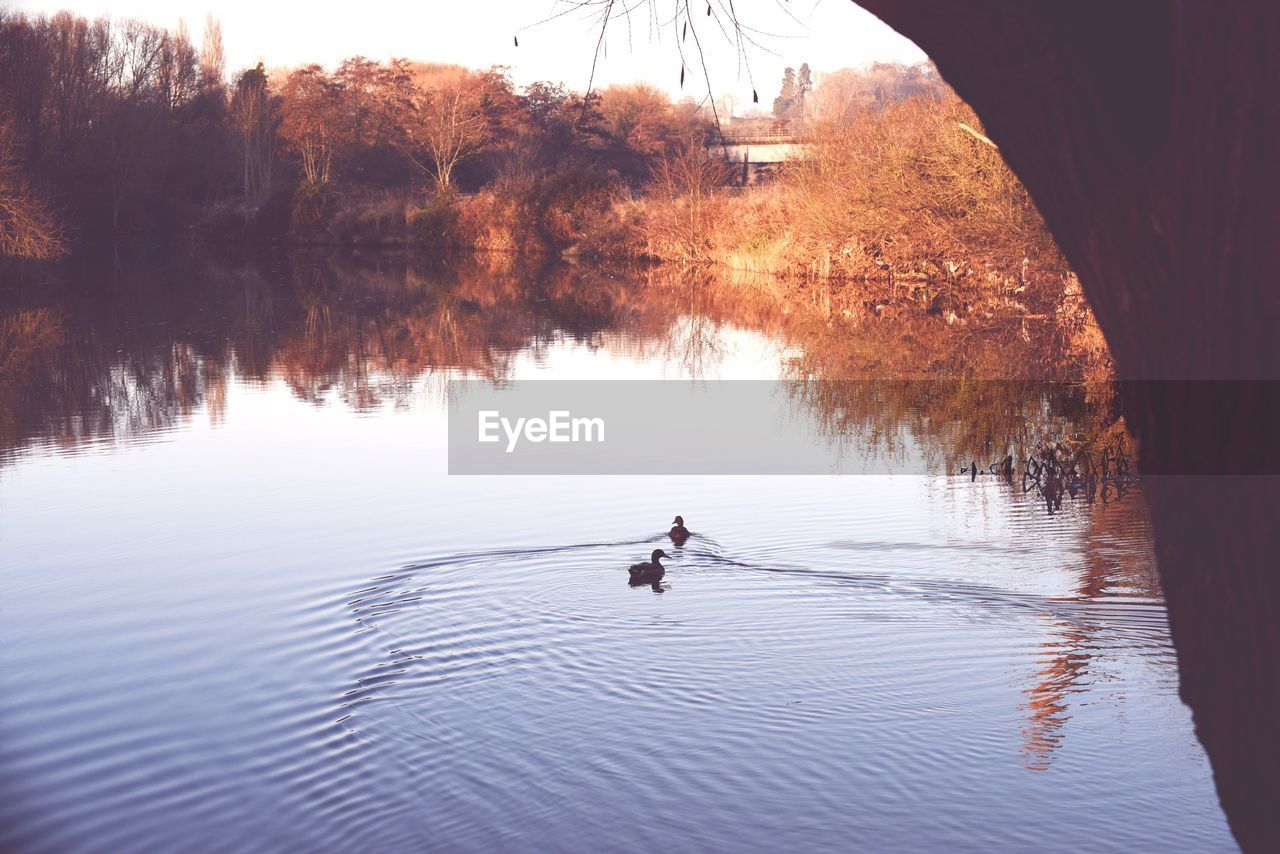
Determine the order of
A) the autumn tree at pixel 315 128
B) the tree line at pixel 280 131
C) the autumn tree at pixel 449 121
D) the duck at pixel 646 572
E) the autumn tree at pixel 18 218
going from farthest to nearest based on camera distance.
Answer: the autumn tree at pixel 315 128 → the autumn tree at pixel 449 121 → the tree line at pixel 280 131 → the autumn tree at pixel 18 218 → the duck at pixel 646 572

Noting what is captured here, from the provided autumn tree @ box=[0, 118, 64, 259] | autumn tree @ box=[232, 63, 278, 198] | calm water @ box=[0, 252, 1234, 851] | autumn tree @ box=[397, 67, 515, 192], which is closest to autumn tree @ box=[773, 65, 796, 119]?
calm water @ box=[0, 252, 1234, 851]

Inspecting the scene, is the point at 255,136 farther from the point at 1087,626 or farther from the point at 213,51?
the point at 1087,626

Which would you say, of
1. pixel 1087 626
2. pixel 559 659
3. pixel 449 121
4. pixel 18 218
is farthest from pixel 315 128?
pixel 1087 626

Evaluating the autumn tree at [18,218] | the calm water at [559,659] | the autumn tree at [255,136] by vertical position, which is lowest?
the calm water at [559,659]

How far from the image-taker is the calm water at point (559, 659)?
573 centimetres

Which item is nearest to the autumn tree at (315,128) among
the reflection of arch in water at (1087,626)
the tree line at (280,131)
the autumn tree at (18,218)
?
the tree line at (280,131)

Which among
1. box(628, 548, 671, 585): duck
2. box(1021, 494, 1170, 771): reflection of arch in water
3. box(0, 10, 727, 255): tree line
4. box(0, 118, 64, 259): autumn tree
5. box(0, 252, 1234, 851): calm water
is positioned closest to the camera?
box(0, 252, 1234, 851): calm water

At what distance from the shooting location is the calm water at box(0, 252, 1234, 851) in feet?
18.8

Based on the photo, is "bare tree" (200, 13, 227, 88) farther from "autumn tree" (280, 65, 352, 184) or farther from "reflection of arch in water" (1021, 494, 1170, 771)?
"reflection of arch in water" (1021, 494, 1170, 771)

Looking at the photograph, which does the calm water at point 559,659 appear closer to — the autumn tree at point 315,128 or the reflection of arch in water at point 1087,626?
the reflection of arch in water at point 1087,626

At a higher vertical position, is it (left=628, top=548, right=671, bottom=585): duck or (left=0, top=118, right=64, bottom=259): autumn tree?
(left=0, top=118, right=64, bottom=259): autumn tree

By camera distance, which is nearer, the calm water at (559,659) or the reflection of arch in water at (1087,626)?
the calm water at (559,659)

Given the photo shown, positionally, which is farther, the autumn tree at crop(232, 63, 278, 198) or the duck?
the autumn tree at crop(232, 63, 278, 198)

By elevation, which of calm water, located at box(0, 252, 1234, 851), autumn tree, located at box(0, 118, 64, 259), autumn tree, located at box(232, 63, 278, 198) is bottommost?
calm water, located at box(0, 252, 1234, 851)
